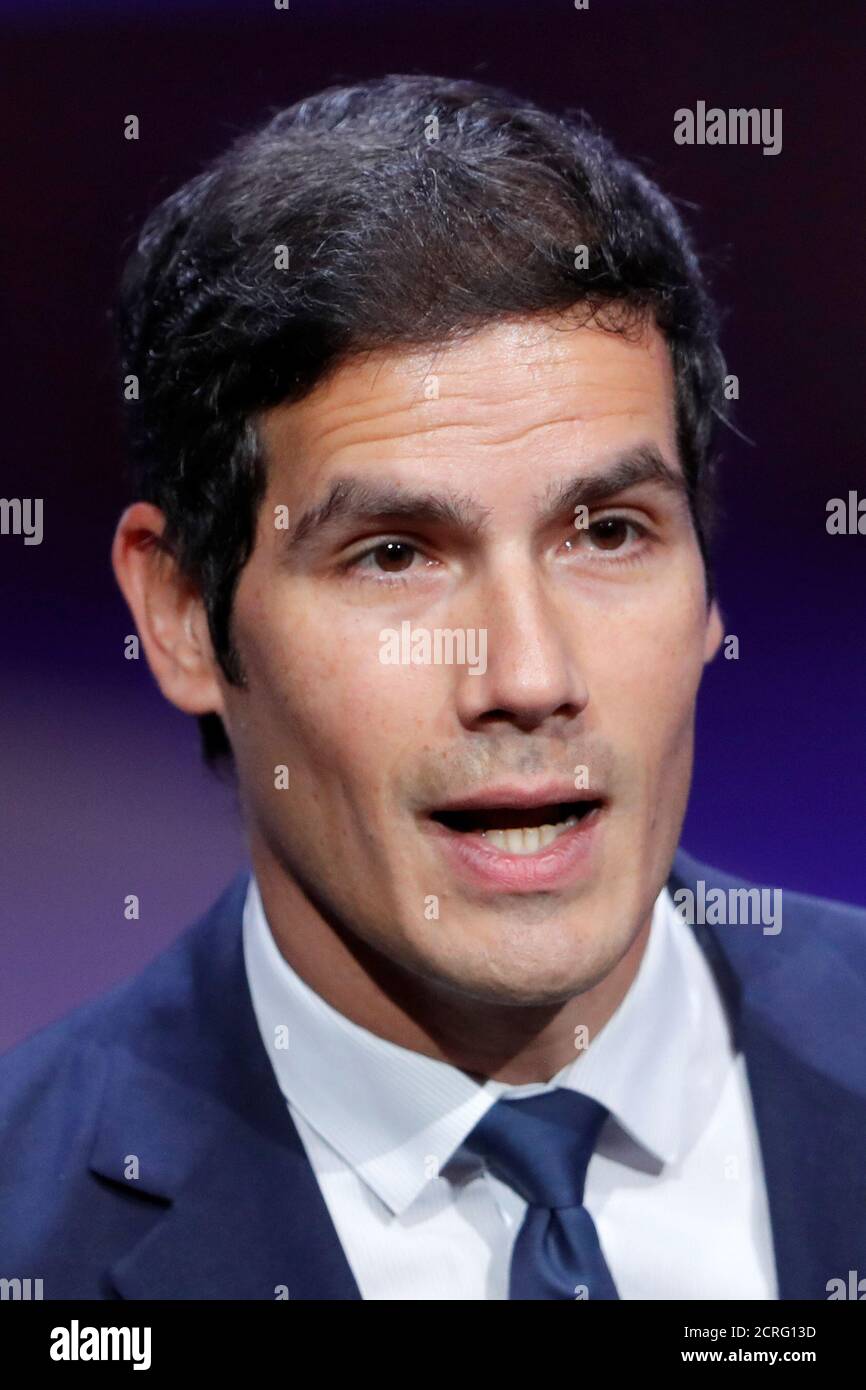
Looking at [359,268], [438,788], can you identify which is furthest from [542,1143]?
[359,268]

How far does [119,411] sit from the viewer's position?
222 cm

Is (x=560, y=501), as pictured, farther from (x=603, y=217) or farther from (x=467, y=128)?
(x=467, y=128)

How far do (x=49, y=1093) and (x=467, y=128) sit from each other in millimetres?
1355

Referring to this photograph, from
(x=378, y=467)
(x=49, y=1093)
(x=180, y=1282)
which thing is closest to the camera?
(x=378, y=467)

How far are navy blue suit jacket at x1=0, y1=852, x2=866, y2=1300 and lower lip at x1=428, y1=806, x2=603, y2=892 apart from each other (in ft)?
1.22

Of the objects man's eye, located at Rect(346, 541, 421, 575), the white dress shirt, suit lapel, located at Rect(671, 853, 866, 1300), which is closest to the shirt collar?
the white dress shirt

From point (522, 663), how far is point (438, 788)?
7.1 inches

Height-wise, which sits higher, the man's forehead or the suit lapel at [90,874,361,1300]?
the man's forehead

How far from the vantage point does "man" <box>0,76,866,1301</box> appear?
1.84 m

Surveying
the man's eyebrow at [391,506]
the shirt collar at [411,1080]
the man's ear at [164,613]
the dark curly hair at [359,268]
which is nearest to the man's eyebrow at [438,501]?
the man's eyebrow at [391,506]

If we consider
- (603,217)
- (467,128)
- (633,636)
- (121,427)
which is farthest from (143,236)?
(633,636)

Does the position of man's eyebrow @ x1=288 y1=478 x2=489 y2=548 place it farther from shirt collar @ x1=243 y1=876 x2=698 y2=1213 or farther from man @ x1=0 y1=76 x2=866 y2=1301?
shirt collar @ x1=243 y1=876 x2=698 y2=1213

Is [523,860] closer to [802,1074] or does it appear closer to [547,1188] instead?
[547,1188]

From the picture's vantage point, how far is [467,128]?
195 cm
